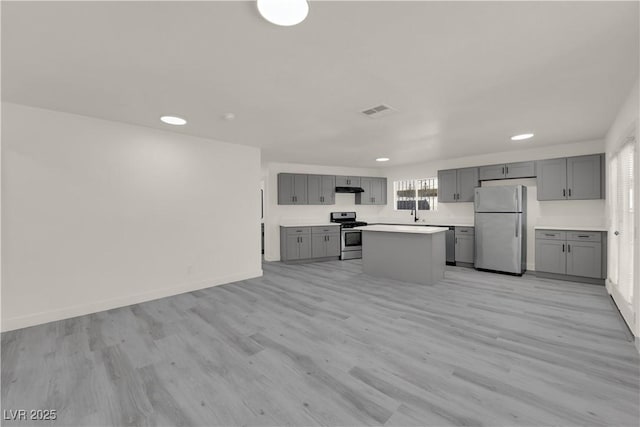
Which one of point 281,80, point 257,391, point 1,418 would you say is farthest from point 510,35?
point 1,418

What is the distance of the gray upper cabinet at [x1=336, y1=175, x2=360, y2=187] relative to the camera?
7141 millimetres

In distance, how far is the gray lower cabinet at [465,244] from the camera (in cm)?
553

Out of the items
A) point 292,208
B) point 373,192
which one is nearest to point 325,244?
point 292,208

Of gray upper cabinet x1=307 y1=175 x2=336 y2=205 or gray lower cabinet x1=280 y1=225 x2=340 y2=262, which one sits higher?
gray upper cabinet x1=307 y1=175 x2=336 y2=205

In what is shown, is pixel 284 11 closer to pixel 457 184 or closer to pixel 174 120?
pixel 174 120

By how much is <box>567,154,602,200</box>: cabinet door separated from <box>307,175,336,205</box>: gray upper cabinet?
4712mm

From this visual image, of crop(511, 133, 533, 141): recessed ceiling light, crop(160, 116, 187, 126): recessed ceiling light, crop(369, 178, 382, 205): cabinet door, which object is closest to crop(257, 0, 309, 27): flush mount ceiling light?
crop(160, 116, 187, 126): recessed ceiling light

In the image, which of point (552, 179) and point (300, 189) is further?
point (300, 189)

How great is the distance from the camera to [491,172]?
18.2ft

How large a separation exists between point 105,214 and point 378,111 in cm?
366

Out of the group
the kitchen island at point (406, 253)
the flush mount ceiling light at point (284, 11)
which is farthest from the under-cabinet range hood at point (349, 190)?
the flush mount ceiling light at point (284, 11)

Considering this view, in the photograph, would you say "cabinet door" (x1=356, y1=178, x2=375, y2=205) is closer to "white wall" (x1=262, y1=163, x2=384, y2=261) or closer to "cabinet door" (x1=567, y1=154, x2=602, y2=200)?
"white wall" (x1=262, y1=163, x2=384, y2=261)

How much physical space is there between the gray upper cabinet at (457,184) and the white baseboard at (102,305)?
16.3 feet

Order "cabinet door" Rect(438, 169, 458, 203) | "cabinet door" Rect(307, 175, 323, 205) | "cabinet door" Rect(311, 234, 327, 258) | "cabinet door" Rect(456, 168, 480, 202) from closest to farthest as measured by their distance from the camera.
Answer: "cabinet door" Rect(456, 168, 480, 202), "cabinet door" Rect(438, 169, 458, 203), "cabinet door" Rect(311, 234, 327, 258), "cabinet door" Rect(307, 175, 323, 205)
